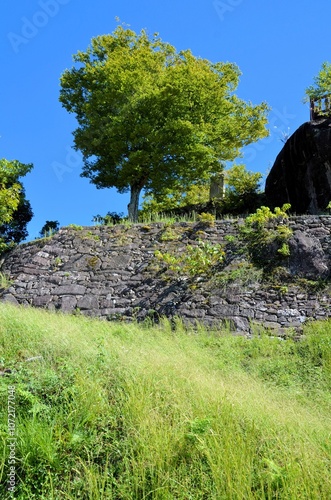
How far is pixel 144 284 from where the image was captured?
35.5 feet

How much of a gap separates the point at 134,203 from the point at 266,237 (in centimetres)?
948

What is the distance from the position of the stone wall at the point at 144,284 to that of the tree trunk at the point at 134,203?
6.08m

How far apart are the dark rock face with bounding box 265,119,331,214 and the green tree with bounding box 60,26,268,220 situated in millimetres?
3516

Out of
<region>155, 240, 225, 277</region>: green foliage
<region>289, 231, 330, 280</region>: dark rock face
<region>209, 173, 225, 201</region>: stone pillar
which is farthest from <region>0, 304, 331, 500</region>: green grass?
<region>209, 173, 225, 201</region>: stone pillar

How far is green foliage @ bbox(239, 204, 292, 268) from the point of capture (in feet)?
34.3

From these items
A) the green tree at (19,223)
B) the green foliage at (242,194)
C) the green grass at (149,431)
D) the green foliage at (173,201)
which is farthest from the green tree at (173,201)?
the green grass at (149,431)

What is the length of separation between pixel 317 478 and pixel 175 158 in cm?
1708

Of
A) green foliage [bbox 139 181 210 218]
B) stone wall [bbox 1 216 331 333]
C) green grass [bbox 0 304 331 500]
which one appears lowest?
green grass [bbox 0 304 331 500]

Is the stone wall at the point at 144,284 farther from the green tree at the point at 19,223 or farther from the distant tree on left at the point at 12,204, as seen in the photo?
the green tree at the point at 19,223

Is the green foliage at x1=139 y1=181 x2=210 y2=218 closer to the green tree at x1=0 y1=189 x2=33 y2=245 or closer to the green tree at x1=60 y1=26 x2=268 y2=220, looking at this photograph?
the green tree at x1=60 y1=26 x2=268 y2=220

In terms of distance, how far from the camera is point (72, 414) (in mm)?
3746

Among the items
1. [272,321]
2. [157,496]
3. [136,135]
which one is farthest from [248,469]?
[136,135]

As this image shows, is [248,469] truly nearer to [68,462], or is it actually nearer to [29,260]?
[68,462]

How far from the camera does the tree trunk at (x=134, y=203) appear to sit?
19.2 meters
